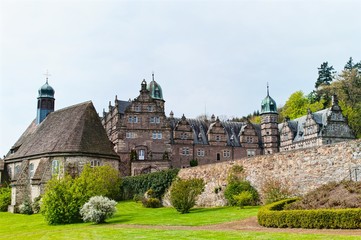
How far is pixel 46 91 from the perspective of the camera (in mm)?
60594

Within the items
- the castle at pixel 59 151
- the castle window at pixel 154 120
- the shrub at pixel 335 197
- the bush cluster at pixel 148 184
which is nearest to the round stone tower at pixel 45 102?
the castle at pixel 59 151

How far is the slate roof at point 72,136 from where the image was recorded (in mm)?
44969

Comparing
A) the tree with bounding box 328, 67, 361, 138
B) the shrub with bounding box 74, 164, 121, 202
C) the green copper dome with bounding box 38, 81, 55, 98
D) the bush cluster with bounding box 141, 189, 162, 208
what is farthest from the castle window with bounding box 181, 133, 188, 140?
the tree with bounding box 328, 67, 361, 138

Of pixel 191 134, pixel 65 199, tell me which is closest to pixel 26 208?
pixel 65 199

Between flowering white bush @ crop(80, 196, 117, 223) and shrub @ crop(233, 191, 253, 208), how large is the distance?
8031mm

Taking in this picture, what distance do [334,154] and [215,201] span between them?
10.8 m

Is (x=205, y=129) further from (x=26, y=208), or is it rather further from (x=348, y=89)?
(x=26, y=208)

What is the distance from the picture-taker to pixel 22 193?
44.6 meters

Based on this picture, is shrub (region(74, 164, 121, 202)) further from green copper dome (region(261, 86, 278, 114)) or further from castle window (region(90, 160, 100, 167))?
green copper dome (region(261, 86, 278, 114))

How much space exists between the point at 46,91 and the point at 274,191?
1723 inches

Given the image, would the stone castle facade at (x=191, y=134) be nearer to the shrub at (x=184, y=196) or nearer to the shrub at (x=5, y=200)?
the shrub at (x=5, y=200)

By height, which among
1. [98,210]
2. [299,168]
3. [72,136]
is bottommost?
[98,210]

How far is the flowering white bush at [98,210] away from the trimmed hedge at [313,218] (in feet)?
38.6

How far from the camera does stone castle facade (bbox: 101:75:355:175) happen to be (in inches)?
2169
